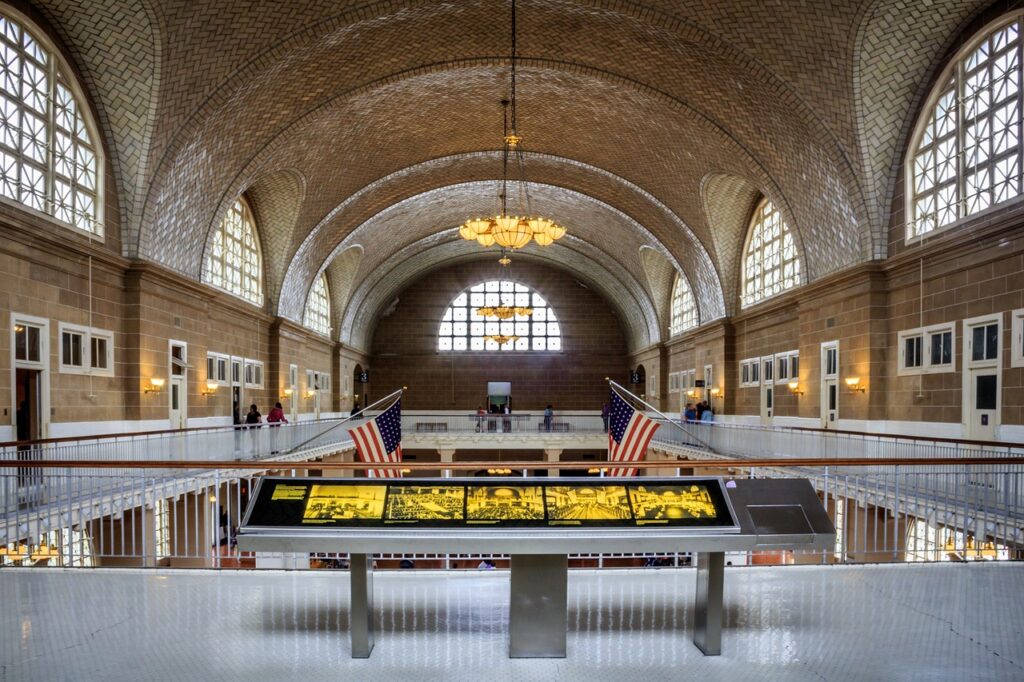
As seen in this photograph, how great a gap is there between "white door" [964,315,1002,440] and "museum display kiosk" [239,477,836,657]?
850 cm

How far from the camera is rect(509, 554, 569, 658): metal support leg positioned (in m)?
4.54

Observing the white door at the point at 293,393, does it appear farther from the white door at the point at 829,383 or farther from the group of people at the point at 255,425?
the white door at the point at 829,383

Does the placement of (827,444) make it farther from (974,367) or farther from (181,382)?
(181,382)

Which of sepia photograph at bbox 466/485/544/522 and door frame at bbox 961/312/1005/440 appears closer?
sepia photograph at bbox 466/485/544/522

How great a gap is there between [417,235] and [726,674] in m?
28.5

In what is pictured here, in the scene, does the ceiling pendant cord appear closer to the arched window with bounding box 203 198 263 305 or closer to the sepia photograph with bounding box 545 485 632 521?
the arched window with bounding box 203 198 263 305

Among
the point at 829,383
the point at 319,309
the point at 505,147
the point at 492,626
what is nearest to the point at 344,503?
the point at 492,626

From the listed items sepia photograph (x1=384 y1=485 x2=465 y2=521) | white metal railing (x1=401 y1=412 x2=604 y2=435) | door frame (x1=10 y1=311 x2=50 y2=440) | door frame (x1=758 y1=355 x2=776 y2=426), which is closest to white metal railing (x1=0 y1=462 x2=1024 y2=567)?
sepia photograph (x1=384 y1=485 x2=465 y2=521)

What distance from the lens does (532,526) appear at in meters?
4.56

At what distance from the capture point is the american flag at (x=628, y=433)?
8719 mm

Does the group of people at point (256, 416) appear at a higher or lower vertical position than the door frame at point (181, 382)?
lower

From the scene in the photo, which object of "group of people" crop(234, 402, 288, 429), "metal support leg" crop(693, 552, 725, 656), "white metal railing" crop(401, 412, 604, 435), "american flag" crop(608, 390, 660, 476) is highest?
"american flag" crop(608, 390, 660, 476)

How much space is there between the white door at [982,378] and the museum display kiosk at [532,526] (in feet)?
27.9

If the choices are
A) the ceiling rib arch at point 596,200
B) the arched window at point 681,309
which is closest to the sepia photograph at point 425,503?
the ceiling rib arch at point 596,200
